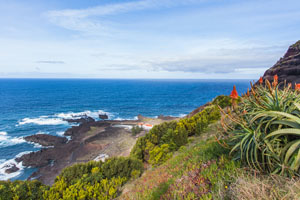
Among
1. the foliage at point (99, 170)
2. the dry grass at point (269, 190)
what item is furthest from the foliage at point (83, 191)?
the dry grass at point (269, 190)

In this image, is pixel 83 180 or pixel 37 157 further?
pixel 37 157

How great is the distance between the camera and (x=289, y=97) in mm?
3713

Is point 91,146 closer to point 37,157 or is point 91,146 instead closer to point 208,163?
point 37,157

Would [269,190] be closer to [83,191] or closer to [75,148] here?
[83,191]

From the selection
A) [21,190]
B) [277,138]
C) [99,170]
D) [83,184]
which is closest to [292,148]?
[277,138]

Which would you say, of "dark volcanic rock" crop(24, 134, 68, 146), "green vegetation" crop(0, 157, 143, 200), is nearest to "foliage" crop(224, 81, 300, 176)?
"green vegetation" crop(0, 157, 143, 200)

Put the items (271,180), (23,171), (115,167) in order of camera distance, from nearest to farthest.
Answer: (271,180), (115,167), (23,171)

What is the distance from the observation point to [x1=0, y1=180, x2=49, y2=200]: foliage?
5.90 m

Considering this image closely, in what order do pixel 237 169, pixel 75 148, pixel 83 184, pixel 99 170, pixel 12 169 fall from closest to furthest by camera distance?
pixel 237 169
pixel 83 184
pixel 99 170
pixel 12 169
pixel 75 148

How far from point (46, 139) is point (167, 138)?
28612 mm

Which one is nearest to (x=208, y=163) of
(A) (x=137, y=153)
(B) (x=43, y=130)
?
(A) (x=137, y=153)

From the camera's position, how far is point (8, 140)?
30047 millimetres

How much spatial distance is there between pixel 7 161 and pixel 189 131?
27.9 m

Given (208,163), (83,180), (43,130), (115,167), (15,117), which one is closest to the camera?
(208,163)
